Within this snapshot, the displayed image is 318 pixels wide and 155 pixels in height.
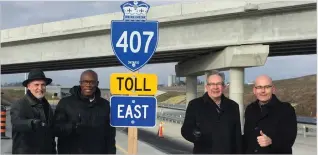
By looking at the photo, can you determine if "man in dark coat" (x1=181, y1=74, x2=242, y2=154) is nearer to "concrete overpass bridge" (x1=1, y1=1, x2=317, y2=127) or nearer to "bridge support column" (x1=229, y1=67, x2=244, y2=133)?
"concrete overpass bridge" (x1=1, y1=1, x2=317, y2=127)

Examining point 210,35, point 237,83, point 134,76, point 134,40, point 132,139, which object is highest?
point 210,35

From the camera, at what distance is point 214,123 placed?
4699 mm

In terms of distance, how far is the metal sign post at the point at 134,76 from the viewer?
5.91 meters

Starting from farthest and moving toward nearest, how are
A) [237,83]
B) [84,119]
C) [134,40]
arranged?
[237,83] < [134,40] < [84,119]

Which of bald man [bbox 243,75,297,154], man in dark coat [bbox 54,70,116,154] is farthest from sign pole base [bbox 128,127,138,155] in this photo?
bald man [bbox 243,75,297,154]

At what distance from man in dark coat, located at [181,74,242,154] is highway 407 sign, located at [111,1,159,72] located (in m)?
1.56

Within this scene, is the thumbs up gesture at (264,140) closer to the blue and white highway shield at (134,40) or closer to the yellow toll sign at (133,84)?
the yellow toll sign at (133,84)

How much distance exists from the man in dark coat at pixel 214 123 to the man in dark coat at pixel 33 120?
5.16ft

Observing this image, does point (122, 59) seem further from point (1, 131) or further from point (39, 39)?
point (39, 39)

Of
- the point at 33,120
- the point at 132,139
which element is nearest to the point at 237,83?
the point at 132,139

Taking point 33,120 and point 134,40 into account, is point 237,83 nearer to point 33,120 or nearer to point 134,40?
point 134,40

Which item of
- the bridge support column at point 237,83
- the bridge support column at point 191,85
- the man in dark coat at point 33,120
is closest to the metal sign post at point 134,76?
the man in dark coat at point 33,120

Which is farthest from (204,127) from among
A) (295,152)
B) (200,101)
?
(295,152)

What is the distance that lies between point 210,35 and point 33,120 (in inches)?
818
